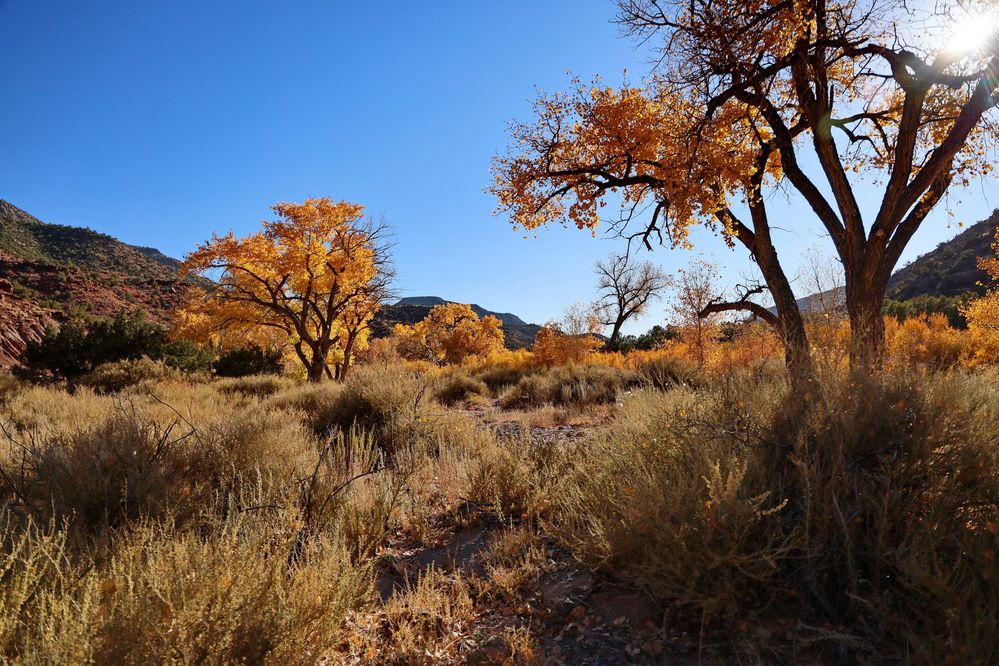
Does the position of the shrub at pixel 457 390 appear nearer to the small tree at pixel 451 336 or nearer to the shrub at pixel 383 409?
the shrub at pixel 383 409

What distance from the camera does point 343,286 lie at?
20.9 metres

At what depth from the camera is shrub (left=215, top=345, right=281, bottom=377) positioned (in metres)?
25.6

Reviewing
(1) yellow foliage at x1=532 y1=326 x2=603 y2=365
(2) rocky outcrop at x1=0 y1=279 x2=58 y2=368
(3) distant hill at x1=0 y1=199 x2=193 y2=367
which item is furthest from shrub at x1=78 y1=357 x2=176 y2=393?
(1) yellow foliage at x1=532 y1=326 x2=603 y2=365

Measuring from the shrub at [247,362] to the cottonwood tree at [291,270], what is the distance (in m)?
5.65

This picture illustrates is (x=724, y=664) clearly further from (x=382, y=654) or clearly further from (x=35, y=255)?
(x=35, y=255)

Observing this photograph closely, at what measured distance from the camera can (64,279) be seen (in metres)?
49.3

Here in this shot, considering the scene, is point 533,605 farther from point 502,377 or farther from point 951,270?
point 951,270

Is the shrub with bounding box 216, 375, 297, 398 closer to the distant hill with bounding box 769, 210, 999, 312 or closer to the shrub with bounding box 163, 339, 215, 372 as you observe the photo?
the shrub with bounding box 163, 339, 215, 372

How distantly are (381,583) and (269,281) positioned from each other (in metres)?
18.7

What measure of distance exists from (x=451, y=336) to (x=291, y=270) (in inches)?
1159

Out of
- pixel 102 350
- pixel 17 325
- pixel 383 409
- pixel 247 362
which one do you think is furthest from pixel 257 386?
pixel 17 325

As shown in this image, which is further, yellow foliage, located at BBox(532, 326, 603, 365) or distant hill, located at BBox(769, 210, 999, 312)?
distant hill, located at BBox(769, 210, 999, 312)

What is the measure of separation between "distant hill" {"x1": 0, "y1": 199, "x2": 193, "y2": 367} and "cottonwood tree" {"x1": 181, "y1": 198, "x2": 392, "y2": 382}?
11187 millimetres

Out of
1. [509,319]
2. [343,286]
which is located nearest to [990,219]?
[343,286]
